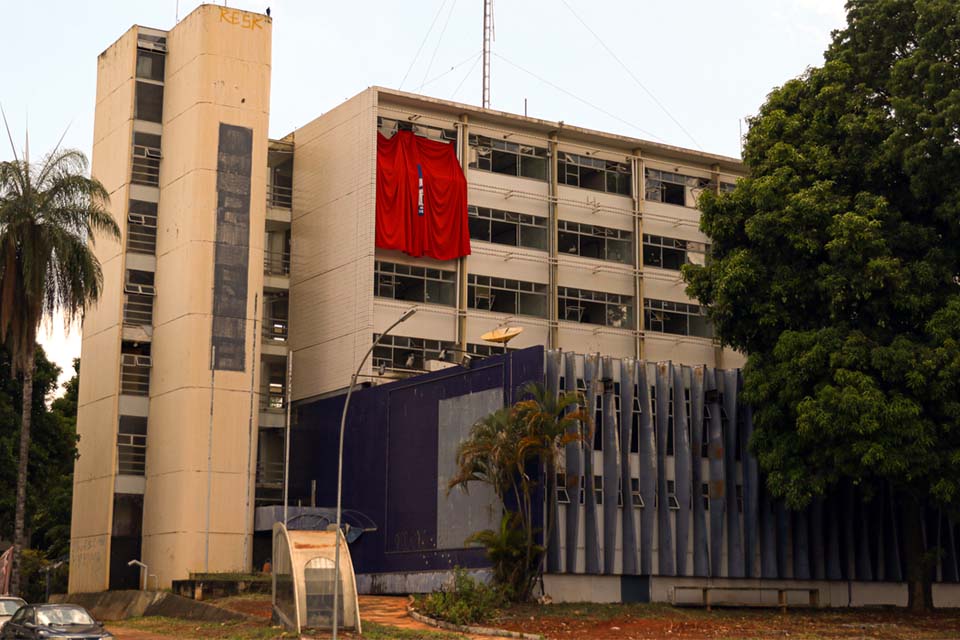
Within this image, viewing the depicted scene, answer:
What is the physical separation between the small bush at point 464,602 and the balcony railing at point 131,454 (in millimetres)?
20807

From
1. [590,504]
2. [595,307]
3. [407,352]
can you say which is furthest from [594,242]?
[590,504]

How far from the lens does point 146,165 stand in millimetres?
60031

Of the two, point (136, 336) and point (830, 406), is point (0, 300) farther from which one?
point (830, 406)

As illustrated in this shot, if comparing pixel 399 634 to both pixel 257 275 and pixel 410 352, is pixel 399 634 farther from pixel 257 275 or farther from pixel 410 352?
pixel 410 352

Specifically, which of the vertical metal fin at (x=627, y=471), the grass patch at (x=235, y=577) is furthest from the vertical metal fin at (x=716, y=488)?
the grass patch at (x=235, y=577)

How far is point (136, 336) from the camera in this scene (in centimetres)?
5822

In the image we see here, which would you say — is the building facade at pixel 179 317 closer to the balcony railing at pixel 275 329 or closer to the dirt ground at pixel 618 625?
the balcony railing at pixel 275 329

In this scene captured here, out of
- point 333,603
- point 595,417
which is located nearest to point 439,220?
point 595,417

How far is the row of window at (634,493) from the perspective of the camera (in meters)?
45.9

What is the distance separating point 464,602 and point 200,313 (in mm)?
21838

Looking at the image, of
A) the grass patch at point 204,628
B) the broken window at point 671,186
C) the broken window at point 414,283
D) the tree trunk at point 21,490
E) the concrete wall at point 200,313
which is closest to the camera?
the grass patch at point 204,628

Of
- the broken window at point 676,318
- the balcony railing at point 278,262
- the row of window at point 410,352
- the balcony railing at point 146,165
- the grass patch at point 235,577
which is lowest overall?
the grass patch at point 235,577

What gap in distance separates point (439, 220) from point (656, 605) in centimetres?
2397

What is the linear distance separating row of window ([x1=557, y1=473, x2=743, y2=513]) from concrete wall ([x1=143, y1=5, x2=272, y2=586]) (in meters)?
16.3
